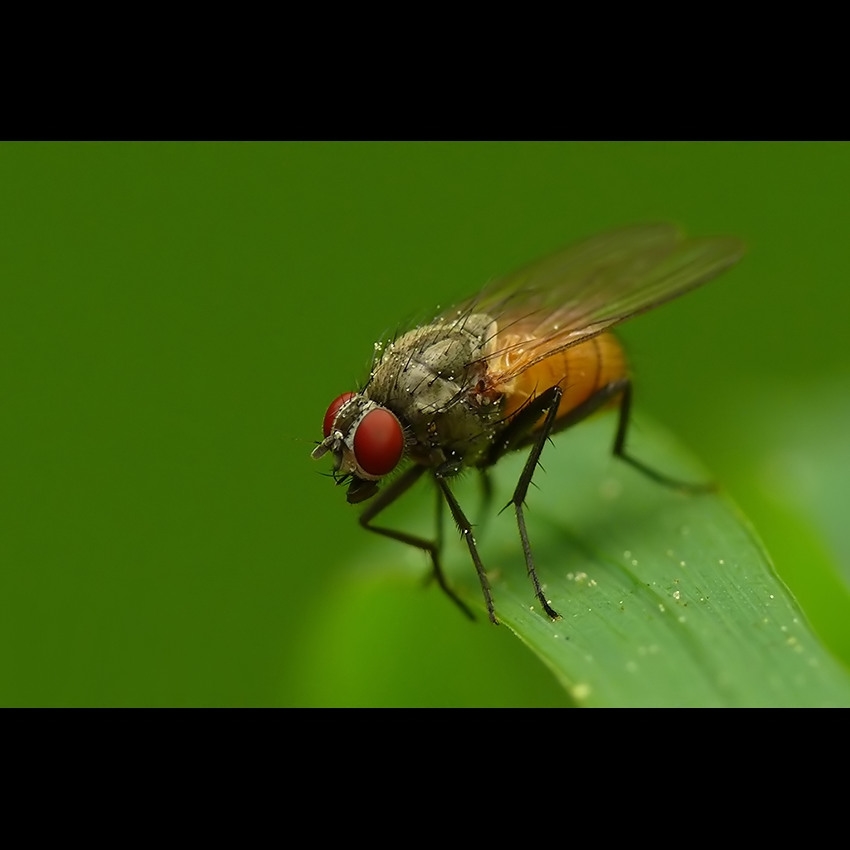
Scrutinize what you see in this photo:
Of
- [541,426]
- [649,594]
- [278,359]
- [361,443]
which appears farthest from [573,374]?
[278,359]

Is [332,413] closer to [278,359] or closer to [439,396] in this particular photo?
[439,396]

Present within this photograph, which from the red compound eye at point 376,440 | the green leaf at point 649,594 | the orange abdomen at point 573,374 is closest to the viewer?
the green leaf at point 649,594

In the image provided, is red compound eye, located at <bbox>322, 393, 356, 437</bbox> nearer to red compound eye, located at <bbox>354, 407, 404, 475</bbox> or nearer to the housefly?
the housefly

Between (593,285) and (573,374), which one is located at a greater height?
(593,285)

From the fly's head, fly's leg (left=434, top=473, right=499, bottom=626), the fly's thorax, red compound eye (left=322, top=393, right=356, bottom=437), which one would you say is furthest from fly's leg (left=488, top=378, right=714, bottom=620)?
red compound eye (left=322, top=393, right=356, bottom=437)

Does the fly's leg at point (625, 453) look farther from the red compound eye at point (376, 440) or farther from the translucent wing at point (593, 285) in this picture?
the red compound eye at point (376, 440)

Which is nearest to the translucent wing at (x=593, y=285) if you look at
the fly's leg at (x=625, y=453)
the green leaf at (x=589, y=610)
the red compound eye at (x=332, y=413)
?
the fly's leg at (x=625, y=453)

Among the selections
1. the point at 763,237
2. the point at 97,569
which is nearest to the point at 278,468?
the point at 97,569
